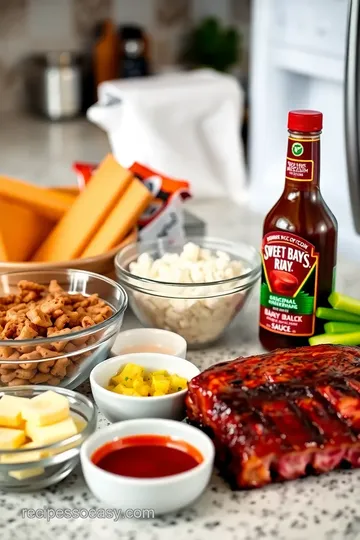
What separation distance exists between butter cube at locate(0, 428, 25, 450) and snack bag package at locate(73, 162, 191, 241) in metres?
0.57

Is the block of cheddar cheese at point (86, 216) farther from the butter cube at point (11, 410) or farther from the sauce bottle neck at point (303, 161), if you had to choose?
the butter cube at point (11, 410)

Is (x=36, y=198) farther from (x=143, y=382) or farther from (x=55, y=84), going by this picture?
(x=55, y=84)

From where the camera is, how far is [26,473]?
0.90 metres

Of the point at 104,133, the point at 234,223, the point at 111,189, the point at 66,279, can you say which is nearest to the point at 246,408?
the point at 66,279

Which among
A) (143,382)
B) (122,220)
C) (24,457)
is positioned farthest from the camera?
(122,220)

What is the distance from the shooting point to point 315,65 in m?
2.03

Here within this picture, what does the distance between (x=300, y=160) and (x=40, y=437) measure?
49 centimetres

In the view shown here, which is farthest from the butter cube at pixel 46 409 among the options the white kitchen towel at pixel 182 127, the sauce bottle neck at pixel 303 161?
the white kitchen towel at pixel 182 127

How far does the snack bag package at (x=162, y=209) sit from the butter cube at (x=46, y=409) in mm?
512

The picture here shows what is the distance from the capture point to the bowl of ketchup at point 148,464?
0.86 m

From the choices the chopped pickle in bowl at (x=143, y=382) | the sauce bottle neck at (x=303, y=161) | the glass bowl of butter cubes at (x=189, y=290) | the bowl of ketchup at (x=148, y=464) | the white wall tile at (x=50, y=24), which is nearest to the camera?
the bowl of ketchup at (x=148, y=464)

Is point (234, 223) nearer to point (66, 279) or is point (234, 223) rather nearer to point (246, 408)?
point (66, 279)

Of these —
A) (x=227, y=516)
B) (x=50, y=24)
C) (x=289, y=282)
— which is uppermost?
(x=50, y=24)

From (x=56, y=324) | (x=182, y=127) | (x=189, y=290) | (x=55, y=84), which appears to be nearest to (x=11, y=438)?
(x=56, y=324)
